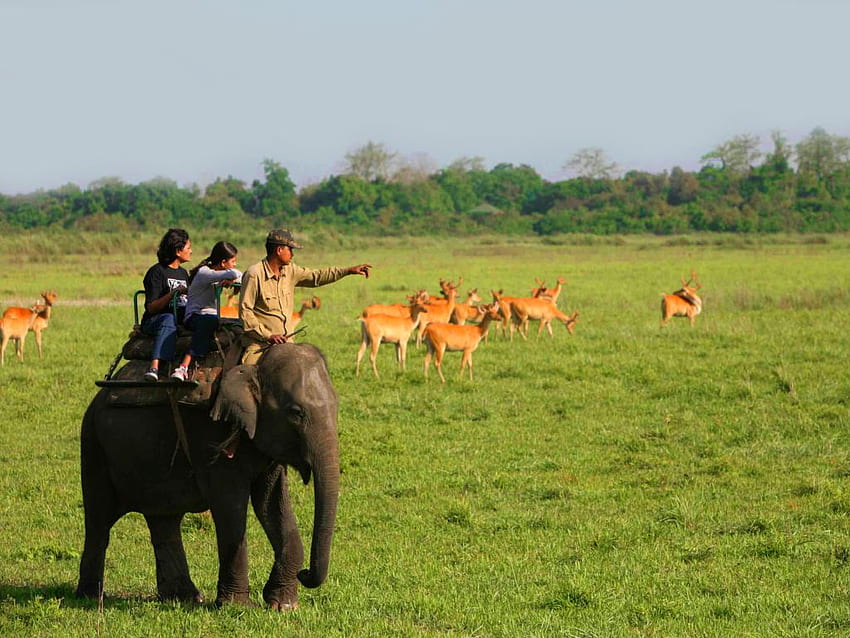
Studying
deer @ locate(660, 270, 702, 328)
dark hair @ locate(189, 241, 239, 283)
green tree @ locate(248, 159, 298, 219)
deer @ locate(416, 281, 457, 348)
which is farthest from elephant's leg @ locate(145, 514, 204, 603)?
green tree @ locate(248, 159, 298, 219)

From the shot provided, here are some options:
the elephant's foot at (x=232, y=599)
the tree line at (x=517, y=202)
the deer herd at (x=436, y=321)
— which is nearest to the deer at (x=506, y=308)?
the deer herd at (x=436, y=321)

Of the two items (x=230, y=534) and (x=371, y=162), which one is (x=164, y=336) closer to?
(x=230, y=534)

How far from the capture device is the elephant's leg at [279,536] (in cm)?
768

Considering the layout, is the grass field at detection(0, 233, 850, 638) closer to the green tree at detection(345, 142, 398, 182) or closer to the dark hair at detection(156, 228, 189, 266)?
the dark hair at detection(156, 228, 189, 266)

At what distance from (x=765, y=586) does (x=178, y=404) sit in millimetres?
4500

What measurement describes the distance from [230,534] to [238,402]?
96 cm

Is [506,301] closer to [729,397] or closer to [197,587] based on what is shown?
[729,397]

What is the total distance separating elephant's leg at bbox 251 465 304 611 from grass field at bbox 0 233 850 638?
276 mm

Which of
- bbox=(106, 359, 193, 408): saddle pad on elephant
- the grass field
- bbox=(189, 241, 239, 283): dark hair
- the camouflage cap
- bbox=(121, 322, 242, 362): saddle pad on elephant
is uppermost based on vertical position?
the camouflage cap

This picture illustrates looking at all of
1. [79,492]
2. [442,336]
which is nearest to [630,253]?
[442,336]

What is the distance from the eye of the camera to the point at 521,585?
8414mm

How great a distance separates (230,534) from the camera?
25.0ft

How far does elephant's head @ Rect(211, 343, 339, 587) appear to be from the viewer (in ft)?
23.9

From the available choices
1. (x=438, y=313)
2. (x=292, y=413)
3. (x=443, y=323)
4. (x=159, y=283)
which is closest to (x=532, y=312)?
(x=438, y=313)
